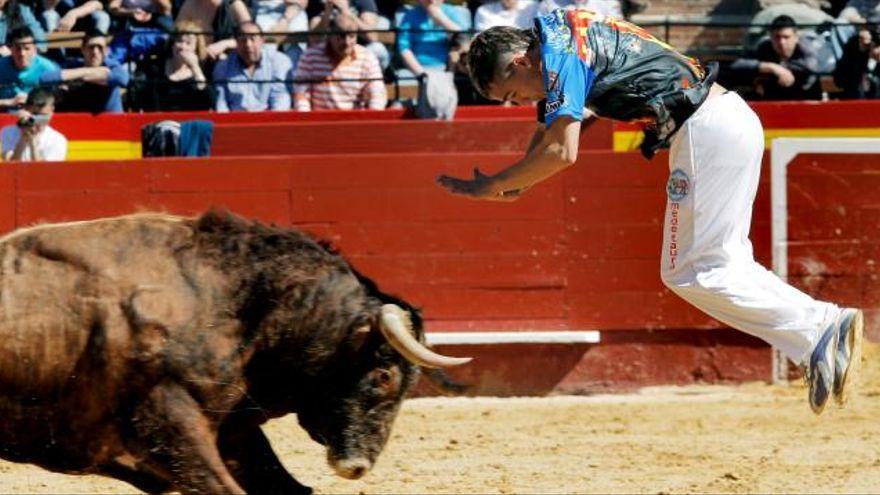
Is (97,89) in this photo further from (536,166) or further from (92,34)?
(536,166)

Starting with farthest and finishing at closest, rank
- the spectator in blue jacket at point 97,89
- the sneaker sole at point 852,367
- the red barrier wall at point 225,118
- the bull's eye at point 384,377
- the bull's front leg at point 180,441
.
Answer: the spectator in blue jacket at point 97,89 → the red barrier wall at point 225,118 → the sneaker sole at point 852,367 → the bull's eye at point 384,377 → the bull's front leg at point 180,441

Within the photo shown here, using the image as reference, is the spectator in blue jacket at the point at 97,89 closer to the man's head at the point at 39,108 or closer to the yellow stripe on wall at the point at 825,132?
the man's head at the point at 39,108

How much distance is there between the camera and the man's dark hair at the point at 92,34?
11.0 meters

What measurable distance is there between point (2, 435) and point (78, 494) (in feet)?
5.01

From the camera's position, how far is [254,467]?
17.6 ft

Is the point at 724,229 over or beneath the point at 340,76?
over

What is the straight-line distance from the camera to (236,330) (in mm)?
5168

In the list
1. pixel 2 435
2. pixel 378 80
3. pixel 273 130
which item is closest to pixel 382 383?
pixel 2 435

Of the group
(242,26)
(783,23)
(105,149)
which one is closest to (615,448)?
(783,23)

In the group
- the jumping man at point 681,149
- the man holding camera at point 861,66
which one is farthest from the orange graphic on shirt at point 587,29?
the man holding camera at point 861,66

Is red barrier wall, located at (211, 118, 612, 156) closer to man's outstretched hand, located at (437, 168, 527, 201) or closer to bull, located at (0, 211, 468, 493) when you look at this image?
bull, located at (0, 211, 468, 493)

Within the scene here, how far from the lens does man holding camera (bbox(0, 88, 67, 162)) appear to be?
9742mm

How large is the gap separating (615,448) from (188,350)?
9.32ft

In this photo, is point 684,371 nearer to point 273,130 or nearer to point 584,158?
point 584,158
